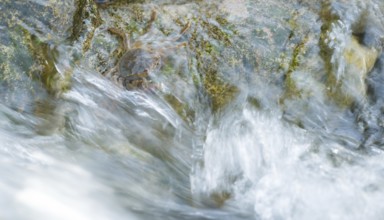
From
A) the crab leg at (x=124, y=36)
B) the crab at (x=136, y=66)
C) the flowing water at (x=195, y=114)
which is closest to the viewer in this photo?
the flowing water at (x=195, y=114)

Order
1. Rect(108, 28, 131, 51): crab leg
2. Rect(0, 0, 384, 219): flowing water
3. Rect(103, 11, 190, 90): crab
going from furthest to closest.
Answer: Rect(108, 28, 131, 51): crab leg
Rect(103, 11, 190, 90): crab
Rect(0, 0, 384, 219): flowing water

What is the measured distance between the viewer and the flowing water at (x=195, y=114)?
12.8 ft

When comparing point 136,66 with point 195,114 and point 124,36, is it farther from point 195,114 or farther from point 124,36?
point 195,114

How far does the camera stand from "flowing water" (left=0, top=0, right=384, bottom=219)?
3912mm

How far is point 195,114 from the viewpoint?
417cm

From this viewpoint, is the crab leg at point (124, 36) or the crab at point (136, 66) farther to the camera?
the crab leg at point (124, 36)

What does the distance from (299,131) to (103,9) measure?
211 cm

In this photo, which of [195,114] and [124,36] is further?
[124,36]

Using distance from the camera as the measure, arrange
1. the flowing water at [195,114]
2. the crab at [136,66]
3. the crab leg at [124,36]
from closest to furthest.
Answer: the flowing water at [195,114] → the crab at [136,66] → the crab leg at [124,36]

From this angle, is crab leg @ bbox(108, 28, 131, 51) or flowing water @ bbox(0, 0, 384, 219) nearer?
flowing water @ bbox(0, 0, 384, 219)

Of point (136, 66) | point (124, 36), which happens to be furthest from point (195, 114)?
point (124, 36)

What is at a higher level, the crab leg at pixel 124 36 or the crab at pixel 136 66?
the crab leg at pixel 124 36

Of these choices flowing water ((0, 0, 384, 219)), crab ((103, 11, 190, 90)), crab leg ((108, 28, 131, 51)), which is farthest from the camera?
crab leg ((108, 28, 131, 51))

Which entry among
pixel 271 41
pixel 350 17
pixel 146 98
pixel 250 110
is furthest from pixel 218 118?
pixel 350 17
